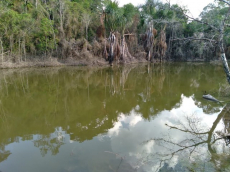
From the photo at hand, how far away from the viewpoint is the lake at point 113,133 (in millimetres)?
3765

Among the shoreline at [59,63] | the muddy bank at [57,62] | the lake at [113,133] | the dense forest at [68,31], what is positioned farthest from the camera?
the shoreline at [59,63]

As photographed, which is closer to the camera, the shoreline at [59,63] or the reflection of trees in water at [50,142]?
the reflection of trees in water at [50,142]

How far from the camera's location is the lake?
148 inches

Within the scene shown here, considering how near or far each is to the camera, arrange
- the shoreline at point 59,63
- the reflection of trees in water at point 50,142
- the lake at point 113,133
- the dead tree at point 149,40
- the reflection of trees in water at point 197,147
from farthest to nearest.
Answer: the dead tree at point 149,40 → the shoreline at point 59,63 → the reflection of trees in water at point 50,142 → the lake at point 113,133 → the reflection of trees in water at point 197,147

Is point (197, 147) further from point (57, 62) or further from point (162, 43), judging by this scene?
point (162, 43)

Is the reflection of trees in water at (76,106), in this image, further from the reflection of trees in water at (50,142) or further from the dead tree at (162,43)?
the dead tree at (162,43)

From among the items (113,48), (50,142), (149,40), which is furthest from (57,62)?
(50,142)

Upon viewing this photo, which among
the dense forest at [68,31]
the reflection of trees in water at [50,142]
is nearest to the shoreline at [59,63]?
the dense forest at [68,31]

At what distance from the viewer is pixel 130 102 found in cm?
830

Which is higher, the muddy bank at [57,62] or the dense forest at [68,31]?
the dense forest at [68,31]

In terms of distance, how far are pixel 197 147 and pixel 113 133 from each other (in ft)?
7.19

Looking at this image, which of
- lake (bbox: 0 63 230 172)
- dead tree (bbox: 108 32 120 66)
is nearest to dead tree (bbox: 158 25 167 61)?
dead tree (bbox: 108 32 120 66)

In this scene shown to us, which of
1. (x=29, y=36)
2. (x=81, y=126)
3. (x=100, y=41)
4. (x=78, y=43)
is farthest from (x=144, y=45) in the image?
(x=81, y=126)

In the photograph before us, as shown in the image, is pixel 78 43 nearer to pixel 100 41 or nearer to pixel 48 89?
pixel 100 41
